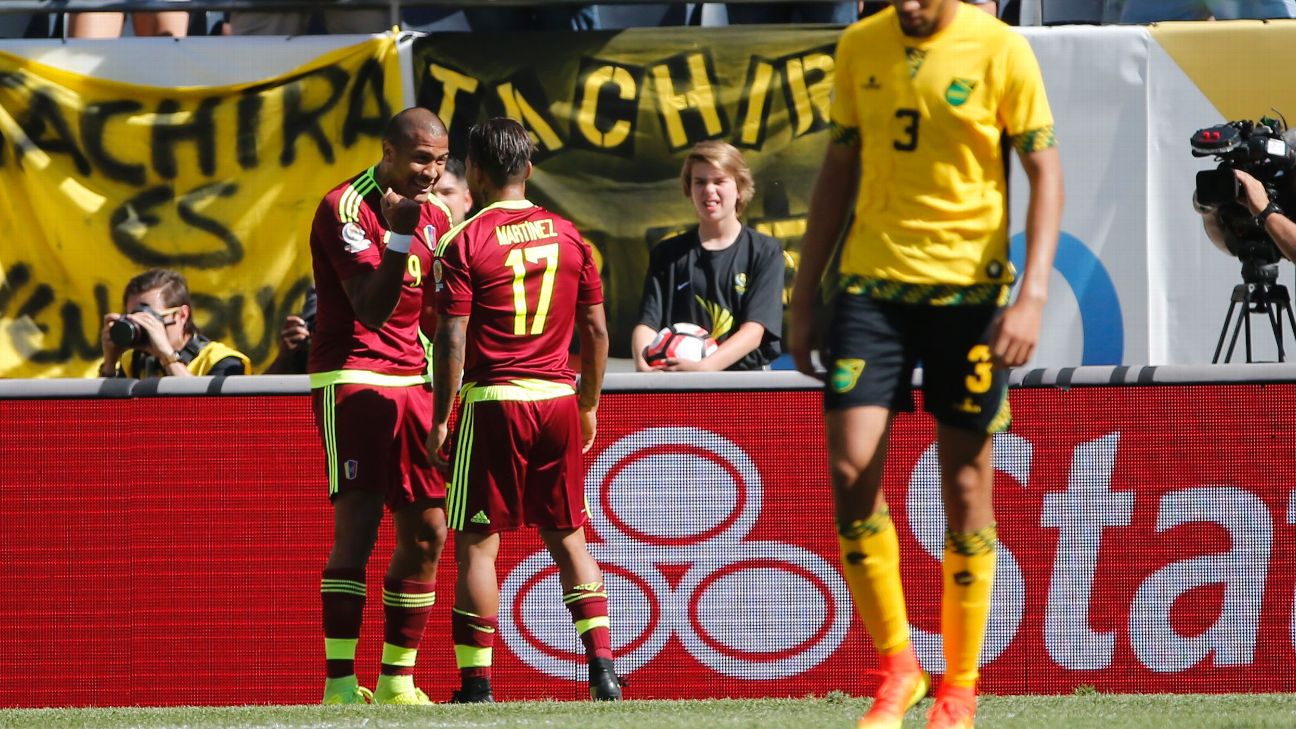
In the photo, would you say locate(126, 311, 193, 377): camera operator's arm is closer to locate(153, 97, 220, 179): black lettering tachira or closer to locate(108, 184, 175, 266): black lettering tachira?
locate(108, 184, 175, 266): black lettering tachira

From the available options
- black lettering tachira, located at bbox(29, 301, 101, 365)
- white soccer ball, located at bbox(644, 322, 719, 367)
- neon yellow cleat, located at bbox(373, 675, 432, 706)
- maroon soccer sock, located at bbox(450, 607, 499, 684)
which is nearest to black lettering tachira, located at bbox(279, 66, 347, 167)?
black lettering tachira, located at bbox(29, 301, 101, 365)

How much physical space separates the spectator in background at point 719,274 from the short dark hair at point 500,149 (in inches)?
58.5

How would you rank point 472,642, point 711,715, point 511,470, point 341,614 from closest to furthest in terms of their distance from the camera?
point 711,715, point 511,470, point 472,642, point 341,614

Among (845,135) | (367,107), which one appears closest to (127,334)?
(367,107)

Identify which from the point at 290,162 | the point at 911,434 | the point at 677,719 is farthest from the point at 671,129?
the point at 677,719

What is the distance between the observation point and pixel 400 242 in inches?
231

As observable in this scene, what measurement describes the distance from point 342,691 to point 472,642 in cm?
54

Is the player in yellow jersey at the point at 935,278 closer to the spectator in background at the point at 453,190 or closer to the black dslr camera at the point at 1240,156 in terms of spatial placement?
the black dslr camera at the point at 1240,156

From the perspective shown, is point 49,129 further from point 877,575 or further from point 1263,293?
point 877,575

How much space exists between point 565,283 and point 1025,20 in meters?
3.89

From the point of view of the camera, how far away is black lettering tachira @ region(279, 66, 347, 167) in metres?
8.59

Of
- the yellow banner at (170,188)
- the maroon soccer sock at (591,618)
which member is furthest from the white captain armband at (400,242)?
the yellow banner at (170,188)

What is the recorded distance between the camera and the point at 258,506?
6.65 m

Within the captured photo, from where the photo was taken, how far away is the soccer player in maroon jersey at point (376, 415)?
6.03 meters
